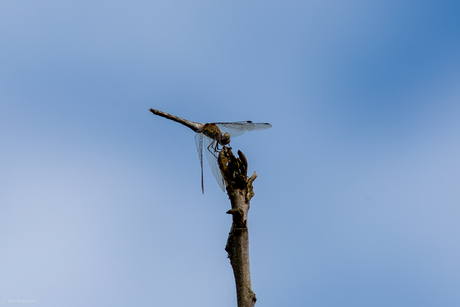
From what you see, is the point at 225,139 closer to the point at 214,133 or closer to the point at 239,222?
the point at 214,133

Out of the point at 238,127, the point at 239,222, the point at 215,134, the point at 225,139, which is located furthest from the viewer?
the point at 238,127

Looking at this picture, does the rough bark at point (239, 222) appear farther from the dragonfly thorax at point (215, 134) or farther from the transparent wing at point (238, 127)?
the transparent wing at point (238, 127)

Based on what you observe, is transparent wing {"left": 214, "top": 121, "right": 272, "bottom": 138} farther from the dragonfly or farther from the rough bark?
the rough bark

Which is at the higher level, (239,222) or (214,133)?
(214,133)

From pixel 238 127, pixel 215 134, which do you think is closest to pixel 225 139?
pixel 215 134

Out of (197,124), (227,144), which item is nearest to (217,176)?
(227,144)

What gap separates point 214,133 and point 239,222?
162 inches

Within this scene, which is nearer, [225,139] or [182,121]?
[225,139]

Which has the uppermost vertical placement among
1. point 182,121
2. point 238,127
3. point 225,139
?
point 182,121

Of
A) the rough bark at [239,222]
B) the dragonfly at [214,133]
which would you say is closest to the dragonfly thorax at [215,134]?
the dragonfly at [214,133]

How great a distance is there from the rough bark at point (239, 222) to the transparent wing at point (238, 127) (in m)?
3.18

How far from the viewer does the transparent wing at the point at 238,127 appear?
10417 millimetres

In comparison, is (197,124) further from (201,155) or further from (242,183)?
(242,183)

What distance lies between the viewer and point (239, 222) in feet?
20.5
